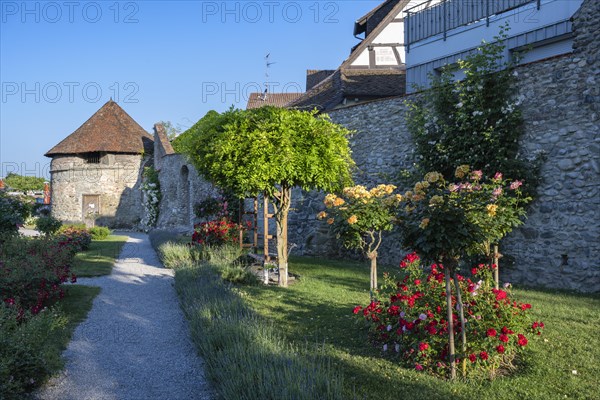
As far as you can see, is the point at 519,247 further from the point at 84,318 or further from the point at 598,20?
the point at 84,318

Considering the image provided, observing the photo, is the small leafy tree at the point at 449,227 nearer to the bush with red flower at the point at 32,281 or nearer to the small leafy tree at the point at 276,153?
the small leafy tree at the point at 276,153

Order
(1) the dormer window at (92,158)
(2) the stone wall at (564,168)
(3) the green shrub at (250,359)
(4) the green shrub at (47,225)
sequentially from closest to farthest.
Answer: (3) the green shrub at (250,359)
(2) the stone wall at (564,168)
(4) the green shrub at (47,225)
(1) the dormer window at (92,158)

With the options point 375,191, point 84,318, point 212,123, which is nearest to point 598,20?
point 375,191

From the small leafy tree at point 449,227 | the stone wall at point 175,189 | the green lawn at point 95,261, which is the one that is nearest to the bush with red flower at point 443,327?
the small leafy tree at point 449,227

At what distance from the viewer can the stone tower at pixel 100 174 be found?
2872cm

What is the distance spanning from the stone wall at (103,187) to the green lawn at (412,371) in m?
22.7

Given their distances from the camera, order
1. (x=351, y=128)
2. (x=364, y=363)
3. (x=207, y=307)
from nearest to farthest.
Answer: (x=364, y=363) < (x=207, y=307) < (x=351, y=128)

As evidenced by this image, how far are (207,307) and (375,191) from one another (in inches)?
112

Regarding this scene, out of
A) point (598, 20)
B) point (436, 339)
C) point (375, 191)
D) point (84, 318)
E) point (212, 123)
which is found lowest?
point (84, 318)

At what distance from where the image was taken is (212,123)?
30.2 ft

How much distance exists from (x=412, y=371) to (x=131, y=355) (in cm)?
286

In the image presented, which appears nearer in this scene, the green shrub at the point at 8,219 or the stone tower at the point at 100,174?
the green shrub at the point at 8,219

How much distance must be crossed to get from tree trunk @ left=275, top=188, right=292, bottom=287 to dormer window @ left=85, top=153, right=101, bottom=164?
75.8ft

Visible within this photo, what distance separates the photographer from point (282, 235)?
9.12 metres
